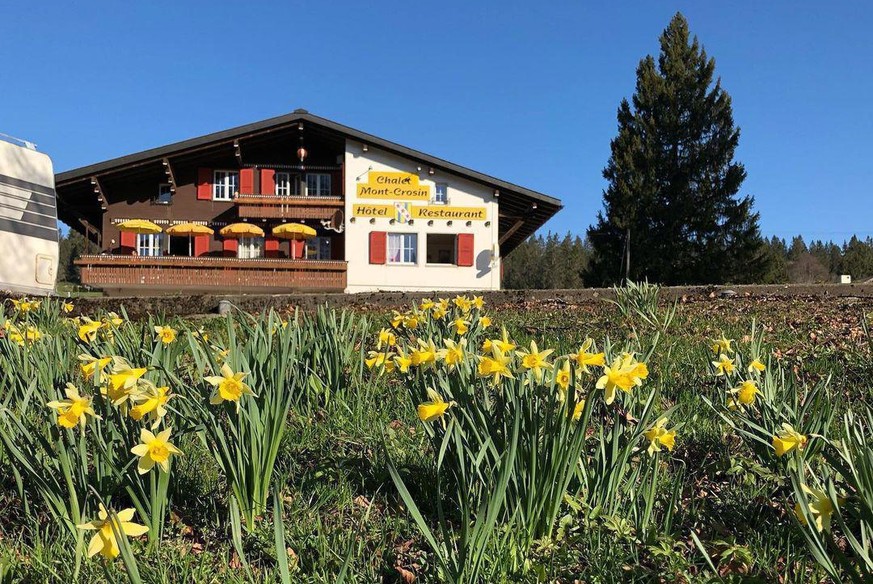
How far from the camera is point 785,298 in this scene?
25.2ft

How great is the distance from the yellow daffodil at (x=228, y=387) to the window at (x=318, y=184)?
903 inches

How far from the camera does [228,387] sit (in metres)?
1.67

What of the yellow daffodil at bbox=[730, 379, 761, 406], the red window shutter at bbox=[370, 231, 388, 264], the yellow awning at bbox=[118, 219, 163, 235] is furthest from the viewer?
the red window shutter at bbox=[370, 231, 388, 264]

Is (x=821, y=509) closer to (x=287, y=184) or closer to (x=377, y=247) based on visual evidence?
(x=377, y=247)

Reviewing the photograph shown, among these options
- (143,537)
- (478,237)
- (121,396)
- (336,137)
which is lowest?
(143,537)

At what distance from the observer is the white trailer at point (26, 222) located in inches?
444

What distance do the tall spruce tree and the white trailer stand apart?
78.8ft

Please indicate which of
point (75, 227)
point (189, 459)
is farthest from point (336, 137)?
point (189, 459)

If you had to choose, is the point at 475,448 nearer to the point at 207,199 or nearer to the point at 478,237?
the point at 478,237

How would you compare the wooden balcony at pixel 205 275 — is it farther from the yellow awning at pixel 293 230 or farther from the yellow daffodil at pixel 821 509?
the yellow daffodil at pixel 821 509

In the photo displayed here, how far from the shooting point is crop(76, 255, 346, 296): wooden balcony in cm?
2030

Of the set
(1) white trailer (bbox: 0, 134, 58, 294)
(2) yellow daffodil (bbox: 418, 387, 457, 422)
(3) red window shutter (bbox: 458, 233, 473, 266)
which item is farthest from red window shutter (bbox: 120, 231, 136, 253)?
(2) yellow daffodil (bbox: 418, 387, 457, 422)

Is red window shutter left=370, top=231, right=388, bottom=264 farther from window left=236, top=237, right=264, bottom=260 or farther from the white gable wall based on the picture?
window left=236, top=237, right=264, bottom=260

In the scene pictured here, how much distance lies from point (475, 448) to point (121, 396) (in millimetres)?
935
